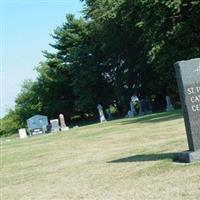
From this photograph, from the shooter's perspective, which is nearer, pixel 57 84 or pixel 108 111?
pixel 108 111

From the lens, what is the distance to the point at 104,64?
62344 millimetres

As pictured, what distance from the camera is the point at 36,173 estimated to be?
15023mm

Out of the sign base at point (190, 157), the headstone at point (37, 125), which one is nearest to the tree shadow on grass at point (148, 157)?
the sign base at point (190, 157)

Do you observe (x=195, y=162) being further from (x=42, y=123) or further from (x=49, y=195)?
(x=42, y=123)

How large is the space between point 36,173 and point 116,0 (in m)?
41.2

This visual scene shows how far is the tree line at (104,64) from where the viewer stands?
4788cm

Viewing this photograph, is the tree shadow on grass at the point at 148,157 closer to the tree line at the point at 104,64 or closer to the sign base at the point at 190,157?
the sign base at the point at 190,157

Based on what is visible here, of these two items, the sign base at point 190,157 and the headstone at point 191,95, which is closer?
the sign base at point 190,157

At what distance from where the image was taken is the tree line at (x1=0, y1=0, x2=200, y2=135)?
157 feet

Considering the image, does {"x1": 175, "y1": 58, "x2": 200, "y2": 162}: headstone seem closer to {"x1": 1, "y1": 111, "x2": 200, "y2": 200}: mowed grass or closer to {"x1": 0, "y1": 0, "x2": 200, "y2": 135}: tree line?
{"x1": 1, "y1": 111, "x2": 200, "y2": 200}: mowed grass

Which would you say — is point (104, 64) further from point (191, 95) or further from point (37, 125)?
point (191, 95)

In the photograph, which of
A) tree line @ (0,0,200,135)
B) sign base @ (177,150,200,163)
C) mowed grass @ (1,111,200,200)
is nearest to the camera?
mowed grass @ (1,111,200,200)

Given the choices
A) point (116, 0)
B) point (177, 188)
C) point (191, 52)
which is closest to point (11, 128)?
point (116, 0)

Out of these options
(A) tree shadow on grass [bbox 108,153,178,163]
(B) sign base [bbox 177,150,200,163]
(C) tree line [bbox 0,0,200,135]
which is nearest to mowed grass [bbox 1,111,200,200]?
(A) tree shadow on grass [bbox 108,153,178,163]
